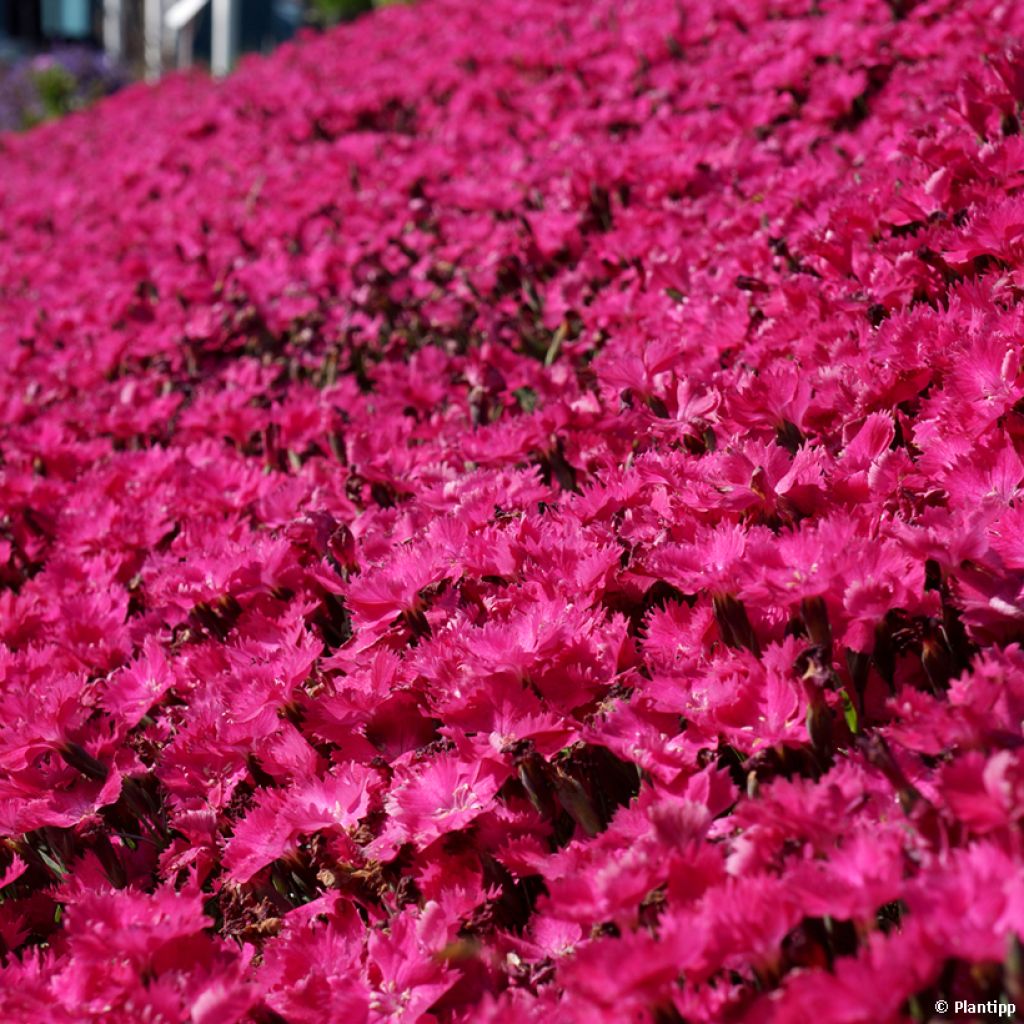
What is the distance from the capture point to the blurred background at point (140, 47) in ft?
50.2

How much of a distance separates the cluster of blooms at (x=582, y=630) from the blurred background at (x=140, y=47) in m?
12.7

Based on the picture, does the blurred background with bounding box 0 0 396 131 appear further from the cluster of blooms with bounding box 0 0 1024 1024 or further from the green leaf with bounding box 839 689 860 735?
the green leaf with bounding box 839 689 860 735

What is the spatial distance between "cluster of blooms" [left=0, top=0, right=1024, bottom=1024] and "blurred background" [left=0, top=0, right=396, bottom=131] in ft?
41.7

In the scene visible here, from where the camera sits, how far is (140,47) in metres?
19.8

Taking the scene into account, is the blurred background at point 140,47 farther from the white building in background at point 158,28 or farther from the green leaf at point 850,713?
the green leaf at point 850,713

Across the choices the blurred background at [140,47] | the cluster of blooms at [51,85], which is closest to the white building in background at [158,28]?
the blurred background at [140,47]

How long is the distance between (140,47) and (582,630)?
21.3 m

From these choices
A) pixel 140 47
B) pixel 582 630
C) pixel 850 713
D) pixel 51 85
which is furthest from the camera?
pixel 140 47

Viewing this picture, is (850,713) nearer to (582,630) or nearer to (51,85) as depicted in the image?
(582,630)

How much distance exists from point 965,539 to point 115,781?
1.38m

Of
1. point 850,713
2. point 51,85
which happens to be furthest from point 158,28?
point 850,713

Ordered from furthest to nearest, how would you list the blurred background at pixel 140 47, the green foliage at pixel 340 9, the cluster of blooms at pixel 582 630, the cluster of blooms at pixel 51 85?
the green foliage at pixel 340 9
the blurred background at pixel 140 47
the cluster of blooms at pixel 51 85
the cluster of blooms at pixel 582 630

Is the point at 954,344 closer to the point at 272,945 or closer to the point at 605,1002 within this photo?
the point at 605,1002

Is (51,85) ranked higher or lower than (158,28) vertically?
lower
